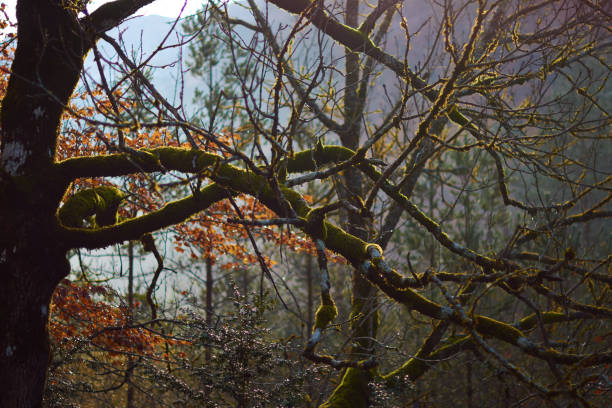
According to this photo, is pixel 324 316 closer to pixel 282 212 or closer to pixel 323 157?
pixel 282 212

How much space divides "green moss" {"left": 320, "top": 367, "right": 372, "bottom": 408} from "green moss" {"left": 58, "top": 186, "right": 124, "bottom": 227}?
287cm

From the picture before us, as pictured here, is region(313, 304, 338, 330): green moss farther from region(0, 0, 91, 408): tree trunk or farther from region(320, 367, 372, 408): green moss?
region(0, 0, 91, 408): tree trunk

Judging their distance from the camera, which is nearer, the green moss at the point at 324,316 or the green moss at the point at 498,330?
the green moss at the point at 324,316

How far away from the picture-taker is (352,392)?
4703 mm

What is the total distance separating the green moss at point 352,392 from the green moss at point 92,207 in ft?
9.41

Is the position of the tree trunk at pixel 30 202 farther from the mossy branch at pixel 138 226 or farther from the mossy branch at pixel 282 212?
the mossy branch at pixel 282 212

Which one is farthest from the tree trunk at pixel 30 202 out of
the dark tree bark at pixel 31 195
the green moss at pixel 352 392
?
the green moss at pixel 352 392

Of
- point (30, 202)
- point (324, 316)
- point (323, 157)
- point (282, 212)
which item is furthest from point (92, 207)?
point (324, 316)

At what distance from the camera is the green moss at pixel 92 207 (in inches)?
160

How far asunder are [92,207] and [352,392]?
316cm

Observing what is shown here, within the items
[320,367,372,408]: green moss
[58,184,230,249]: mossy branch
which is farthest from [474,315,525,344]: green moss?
[58,184,230,249]: mossy branch

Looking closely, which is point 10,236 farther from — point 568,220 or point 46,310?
point 568,220

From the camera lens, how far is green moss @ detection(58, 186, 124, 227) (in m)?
4.07

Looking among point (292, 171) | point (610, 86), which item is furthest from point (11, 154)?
point (610, 86)
